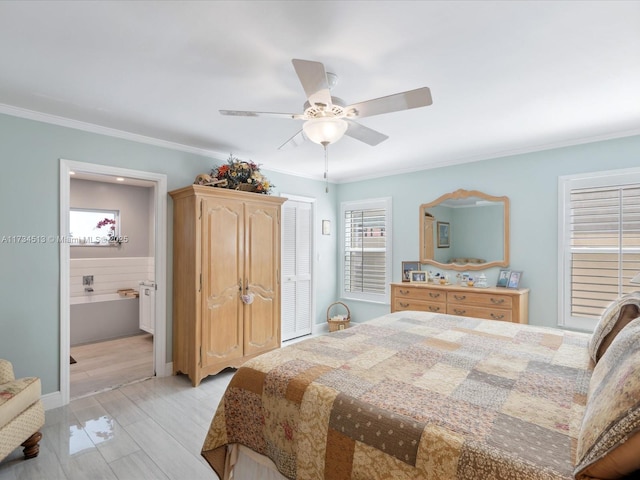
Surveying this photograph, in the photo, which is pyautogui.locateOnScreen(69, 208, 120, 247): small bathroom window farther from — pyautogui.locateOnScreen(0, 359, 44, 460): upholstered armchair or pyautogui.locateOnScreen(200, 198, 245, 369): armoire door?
pyautogui.locateOnScreen(0, 359, 44, 460): upholstered armchair

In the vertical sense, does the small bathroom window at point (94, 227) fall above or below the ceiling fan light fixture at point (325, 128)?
below

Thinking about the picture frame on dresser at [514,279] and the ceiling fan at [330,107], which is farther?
the picture frame on dresser at [514,279]

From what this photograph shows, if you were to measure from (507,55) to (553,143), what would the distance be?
7.15 ft

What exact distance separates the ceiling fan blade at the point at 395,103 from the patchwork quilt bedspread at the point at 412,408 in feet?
4.62

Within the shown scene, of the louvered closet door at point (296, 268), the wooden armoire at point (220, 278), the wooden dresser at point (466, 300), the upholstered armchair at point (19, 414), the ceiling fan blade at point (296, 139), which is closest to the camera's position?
the upholstered armchair at point (19, 414)

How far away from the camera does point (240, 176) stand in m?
3.83

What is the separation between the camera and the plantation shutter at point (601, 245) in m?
3.28

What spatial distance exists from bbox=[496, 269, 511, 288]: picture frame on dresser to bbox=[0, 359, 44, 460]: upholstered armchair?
175 inches

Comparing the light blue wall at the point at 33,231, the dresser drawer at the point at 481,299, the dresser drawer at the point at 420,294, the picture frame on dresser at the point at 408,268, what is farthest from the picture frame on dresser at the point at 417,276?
the light blue wall at the point at 33,231

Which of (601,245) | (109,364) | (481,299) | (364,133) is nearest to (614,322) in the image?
(364,133)

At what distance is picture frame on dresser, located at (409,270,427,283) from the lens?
4.56m

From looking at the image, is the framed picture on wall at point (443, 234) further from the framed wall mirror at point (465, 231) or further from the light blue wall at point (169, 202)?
the light blue wall at point (169, 202)

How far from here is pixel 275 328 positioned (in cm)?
420

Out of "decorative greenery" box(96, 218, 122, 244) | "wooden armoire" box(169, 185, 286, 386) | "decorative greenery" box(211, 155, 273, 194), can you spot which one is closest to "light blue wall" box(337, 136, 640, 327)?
"decorative greenery" box(211, 155, 273, 194)
